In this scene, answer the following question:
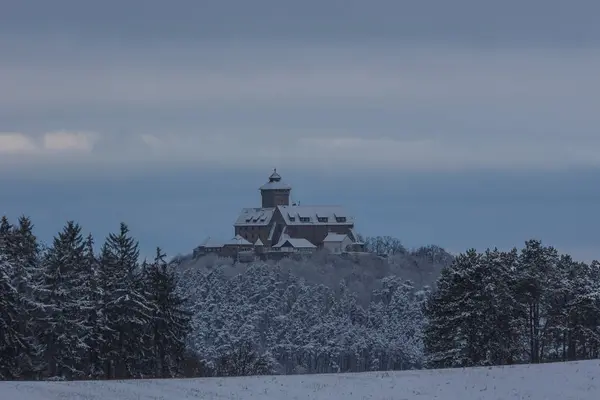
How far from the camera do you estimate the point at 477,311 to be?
72875 millimetres

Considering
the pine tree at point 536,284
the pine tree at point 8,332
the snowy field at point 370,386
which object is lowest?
the snowy field at point 370,386

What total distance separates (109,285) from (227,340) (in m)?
88.7

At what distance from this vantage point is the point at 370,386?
4775cm

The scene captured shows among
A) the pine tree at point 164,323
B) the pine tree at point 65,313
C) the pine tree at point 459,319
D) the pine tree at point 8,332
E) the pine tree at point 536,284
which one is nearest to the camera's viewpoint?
the pine tree at point 8,332

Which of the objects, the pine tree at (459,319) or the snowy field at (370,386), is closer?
the snowy field at (370,386)

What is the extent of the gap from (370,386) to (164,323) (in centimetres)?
2498

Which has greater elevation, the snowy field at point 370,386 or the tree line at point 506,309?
the tree line at point 506,309

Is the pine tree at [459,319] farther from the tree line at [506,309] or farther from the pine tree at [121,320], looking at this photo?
the pine tree at [121,320]

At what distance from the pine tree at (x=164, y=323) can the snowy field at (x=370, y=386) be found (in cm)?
2246

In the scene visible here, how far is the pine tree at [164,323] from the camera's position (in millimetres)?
70062

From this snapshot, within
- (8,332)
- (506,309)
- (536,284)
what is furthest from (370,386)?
(536,284)

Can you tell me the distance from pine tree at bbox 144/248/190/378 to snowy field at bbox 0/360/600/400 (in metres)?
22.5

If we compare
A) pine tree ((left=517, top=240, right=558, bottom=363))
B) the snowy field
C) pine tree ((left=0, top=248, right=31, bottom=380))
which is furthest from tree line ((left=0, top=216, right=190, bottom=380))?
pine tree ((left=517, top=240, right=558, bottom=363))

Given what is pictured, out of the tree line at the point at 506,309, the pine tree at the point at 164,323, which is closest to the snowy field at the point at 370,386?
the tree line at the point at 506,309
